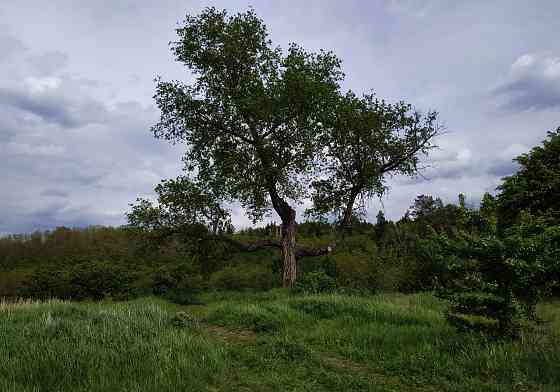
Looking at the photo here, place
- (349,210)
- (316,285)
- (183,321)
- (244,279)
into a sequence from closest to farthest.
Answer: (183,321), (316,285), (349,210), (244,279)

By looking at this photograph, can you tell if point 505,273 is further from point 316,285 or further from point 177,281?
point 177,281

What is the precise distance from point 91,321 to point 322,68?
17.5 m

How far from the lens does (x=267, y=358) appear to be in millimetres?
7332

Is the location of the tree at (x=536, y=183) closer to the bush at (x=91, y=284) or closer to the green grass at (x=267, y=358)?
the green grass at (x=267, y=358)

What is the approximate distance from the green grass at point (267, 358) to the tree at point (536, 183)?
490 inches

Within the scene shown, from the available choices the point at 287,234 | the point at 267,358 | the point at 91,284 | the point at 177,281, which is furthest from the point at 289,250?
the point at 91,284

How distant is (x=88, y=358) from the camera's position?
6137mm

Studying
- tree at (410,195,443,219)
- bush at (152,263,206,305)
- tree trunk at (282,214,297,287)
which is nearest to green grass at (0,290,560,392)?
tree trunk at (282,214,297,287)

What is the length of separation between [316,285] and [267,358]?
10104 millimetres

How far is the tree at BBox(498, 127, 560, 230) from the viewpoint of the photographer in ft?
64.1

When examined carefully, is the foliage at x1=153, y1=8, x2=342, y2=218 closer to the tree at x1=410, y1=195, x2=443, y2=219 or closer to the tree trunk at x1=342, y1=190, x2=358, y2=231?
the tree trunk at x1=342, y1=190, x2=358, y2=231

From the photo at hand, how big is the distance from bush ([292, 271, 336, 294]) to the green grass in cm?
712

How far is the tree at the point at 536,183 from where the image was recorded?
19.5 meters

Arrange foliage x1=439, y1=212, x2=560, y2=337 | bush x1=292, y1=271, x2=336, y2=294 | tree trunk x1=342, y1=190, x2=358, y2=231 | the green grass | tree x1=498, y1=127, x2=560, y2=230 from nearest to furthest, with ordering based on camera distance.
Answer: the green grass
foliage x1=439, y1=212, x2=560, y2=337
bush x1=292, y1=271, x2=336, y2=294
tree x1=498, y1=127, x2=560, y2=230
tree trunk x1=342, y1=190, x2=358, y2=231
